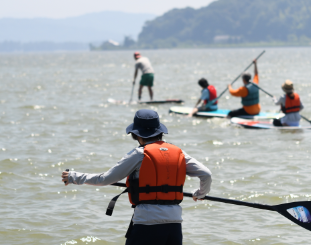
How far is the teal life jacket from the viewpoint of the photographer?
12977 mm

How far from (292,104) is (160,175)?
338 inches

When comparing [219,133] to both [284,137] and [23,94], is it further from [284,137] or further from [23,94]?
[23,94]

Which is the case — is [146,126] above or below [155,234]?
above

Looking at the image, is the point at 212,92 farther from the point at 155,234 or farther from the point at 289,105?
the point at 155,234

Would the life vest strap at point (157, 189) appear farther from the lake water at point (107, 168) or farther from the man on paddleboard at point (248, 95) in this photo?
the man on paddleboard at point (248, 95)

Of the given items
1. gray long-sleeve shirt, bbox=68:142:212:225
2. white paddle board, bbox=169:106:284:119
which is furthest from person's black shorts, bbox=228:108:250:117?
gray long-sleeve shirt, bbox=68:142:212:225

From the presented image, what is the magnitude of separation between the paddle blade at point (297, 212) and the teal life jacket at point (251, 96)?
8.79 m

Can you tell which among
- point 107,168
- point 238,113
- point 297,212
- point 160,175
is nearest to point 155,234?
point 160,175

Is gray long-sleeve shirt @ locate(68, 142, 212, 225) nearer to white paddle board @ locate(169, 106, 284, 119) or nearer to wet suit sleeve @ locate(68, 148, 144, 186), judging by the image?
wet suit sleeve @ locate(68, 148, 144, 186)

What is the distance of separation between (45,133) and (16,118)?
340 cm

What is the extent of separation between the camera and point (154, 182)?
3715 mm

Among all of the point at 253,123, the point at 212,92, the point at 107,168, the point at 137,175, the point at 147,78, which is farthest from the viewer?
the point at 147,78

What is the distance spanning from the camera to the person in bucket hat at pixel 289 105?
11453mm

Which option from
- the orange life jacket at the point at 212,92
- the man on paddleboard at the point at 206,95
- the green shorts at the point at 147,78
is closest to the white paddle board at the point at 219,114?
the man on paddleboard at the point at 206,95
